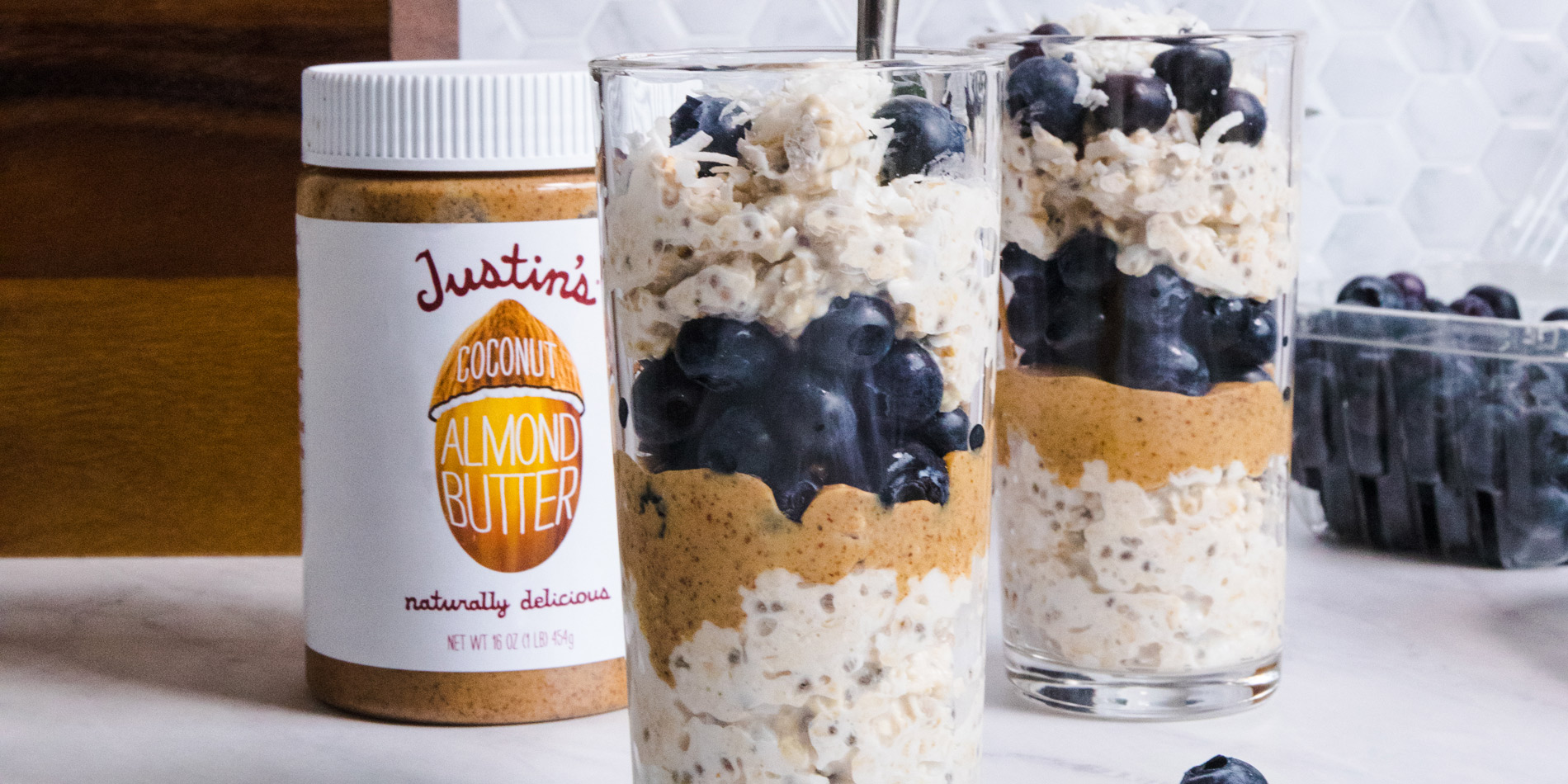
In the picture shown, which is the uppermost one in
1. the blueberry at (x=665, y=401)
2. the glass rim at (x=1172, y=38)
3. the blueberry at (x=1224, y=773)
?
the glass rim at (x=1172, y=38)

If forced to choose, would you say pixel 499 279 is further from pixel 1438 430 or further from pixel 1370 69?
pixel 1370 69

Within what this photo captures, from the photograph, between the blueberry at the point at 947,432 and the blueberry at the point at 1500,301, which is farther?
the blueberry at the point at 1500,301

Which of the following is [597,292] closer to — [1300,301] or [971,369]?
[971,369]

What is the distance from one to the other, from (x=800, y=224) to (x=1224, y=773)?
0.21 metres

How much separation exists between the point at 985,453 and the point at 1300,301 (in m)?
0.46

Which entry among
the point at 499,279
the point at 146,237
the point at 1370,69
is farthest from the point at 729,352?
the point at 1370,69

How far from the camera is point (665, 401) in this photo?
373 mm

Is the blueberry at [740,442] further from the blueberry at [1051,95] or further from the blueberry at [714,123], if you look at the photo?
the blueberry at [1051,95]

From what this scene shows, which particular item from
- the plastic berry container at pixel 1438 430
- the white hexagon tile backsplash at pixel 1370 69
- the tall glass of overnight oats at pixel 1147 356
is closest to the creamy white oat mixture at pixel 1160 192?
the tall glass of overnight oats at pixel 1147 356

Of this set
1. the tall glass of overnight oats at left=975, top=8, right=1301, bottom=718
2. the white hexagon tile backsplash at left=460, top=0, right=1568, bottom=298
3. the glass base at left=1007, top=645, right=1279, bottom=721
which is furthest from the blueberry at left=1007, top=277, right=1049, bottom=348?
the white hexagon tile backsplash at left=460, top=0, right=1568, bottom=298

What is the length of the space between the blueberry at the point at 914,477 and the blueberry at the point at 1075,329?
153 mm

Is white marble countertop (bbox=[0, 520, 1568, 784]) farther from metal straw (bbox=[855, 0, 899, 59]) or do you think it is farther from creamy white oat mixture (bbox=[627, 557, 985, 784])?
metal straw (bbox=[855, 0, 899, 59])

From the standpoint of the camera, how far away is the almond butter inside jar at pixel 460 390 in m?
0.50

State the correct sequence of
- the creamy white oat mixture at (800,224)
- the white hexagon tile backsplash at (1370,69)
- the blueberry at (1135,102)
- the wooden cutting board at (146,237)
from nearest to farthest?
the creamy white oat mixture at (800,224) → the blueberry at (1135,102) → the wooden cutting board at (146,237) → the white hexagon tile backsplash at (1370,69)
